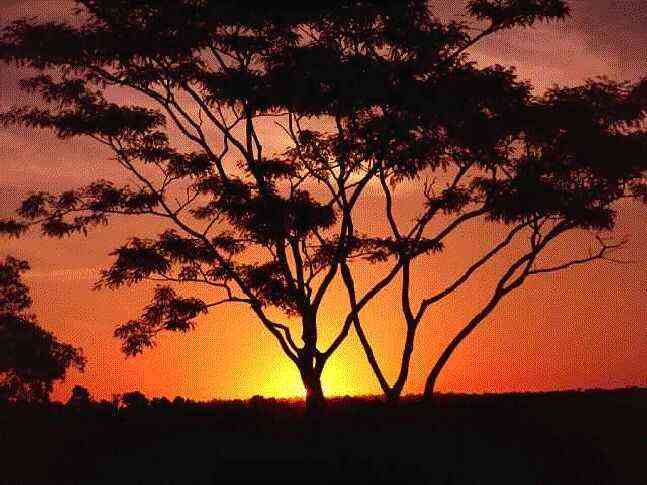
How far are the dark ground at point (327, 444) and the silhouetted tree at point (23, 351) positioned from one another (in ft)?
33.9

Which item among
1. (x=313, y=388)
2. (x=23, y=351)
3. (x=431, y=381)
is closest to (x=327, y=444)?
(x=313, y=388)

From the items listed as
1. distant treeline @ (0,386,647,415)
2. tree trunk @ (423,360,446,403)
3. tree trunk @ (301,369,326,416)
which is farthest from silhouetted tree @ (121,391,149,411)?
tree trunk @ (423,360,446,403)

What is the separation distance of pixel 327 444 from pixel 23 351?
698 inches

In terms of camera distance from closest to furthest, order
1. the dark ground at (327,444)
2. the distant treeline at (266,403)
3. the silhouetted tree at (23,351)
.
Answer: the dark ground at (327,444), the distant treeline at (266,403), the silhouetted tree at (23,351)

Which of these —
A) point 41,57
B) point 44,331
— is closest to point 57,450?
point 41,57

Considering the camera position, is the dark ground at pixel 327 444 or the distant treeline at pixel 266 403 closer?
the dark ground at pixel 327 444

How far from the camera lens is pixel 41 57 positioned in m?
22.3

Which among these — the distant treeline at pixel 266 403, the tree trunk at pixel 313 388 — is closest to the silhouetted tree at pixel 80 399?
the distant treeline at pixel 266 403

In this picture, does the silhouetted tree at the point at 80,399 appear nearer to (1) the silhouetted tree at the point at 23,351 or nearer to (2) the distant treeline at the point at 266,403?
(2) the distant treeline at the point at 266,403

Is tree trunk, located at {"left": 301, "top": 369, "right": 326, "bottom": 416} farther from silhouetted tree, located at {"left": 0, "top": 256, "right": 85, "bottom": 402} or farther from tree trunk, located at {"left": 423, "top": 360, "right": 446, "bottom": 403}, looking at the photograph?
silhouetted tree, located at {"left": 0, "top": 256, "right": 85, "bottom": 402}

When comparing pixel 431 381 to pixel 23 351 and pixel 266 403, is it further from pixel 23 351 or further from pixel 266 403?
pixel 23 351

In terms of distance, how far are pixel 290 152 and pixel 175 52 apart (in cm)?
378

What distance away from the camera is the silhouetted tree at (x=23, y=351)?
3144 cm

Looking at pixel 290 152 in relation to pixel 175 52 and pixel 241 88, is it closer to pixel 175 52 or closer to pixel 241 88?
pixel 241 88
